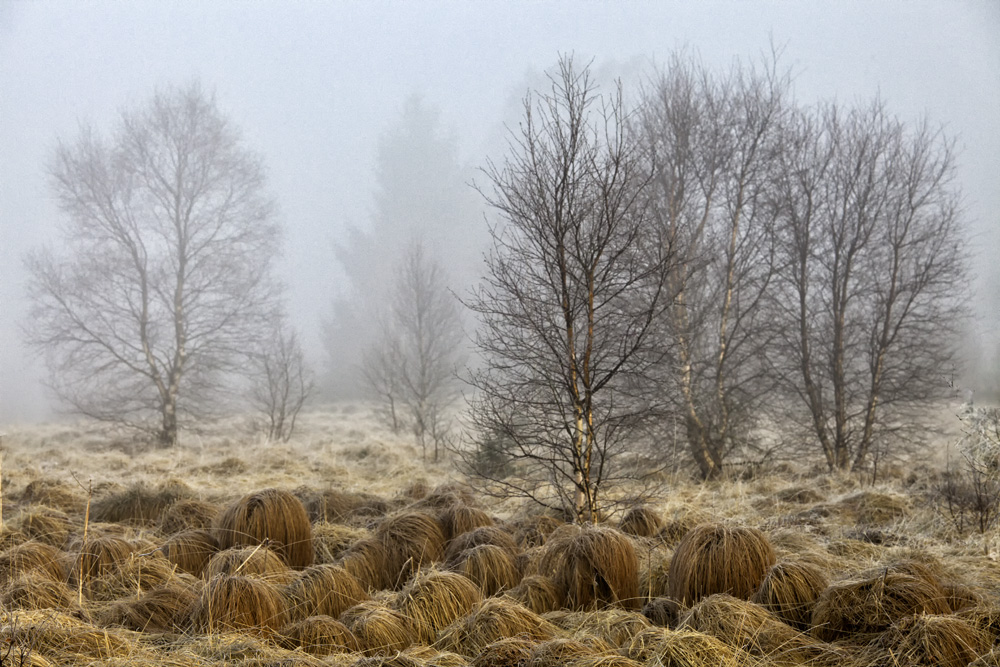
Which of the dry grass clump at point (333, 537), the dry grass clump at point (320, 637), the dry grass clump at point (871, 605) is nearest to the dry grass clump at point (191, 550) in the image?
the dry grass clump at point (333, 537)

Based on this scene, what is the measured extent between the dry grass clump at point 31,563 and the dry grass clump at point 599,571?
3446 millimetres

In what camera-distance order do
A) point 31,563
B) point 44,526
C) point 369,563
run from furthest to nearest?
point 44,526 → point 369,563 → point 31,563

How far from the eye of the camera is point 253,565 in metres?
4.45

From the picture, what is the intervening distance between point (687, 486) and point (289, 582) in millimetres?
6410

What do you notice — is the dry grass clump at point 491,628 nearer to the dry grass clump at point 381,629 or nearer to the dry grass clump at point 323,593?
the dry grass clump at point 381,629

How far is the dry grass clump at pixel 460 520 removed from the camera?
572 centimetres

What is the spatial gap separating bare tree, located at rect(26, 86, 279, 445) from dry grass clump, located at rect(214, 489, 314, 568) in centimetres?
1177

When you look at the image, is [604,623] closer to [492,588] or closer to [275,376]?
[492,588]

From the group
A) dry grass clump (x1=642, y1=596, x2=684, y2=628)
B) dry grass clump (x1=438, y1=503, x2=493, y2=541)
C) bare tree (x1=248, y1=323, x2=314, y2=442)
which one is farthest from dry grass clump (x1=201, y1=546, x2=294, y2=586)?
bare tree (x1=248, y1=323, x2=314, y2=442)

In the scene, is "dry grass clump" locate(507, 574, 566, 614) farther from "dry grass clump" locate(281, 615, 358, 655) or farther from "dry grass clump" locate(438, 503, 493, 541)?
"dry grass clump" locate(438, 503, 493, 541)

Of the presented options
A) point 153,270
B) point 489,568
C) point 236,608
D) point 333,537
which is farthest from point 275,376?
point 236,608

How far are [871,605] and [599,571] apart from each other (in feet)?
4.67

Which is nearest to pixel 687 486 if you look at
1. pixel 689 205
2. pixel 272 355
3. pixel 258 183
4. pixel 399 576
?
pixel 689 205

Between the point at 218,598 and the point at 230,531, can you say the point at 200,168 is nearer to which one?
the point at 230,531
